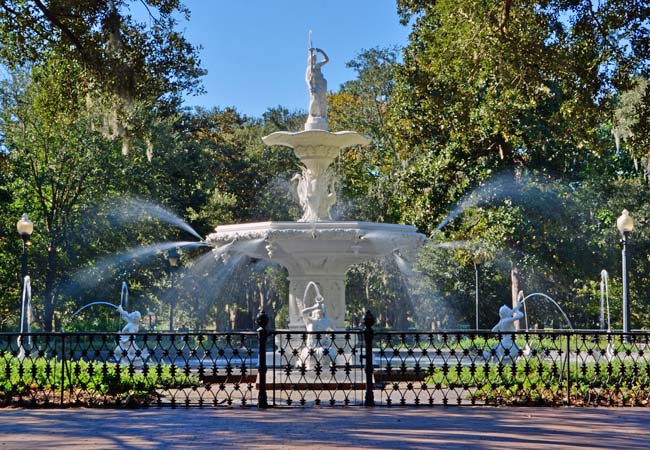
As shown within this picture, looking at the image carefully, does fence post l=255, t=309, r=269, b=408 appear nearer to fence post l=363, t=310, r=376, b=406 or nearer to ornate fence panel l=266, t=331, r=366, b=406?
ornate fence panel l=266, t=331, r=366, b=406

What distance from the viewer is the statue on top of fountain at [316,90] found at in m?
18.4

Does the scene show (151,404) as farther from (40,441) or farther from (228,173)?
(228,173)

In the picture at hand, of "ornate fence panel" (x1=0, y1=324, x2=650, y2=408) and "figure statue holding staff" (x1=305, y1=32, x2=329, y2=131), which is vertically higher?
"figure statue holding staff" (x1=305, y1=32, x2=329, y2=131)

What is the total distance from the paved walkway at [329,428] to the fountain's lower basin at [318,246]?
5.26 m

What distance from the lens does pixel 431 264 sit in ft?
134

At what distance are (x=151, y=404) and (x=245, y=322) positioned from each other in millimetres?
33047

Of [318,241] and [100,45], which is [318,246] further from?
[100,45]

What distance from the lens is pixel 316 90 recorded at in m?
18.8

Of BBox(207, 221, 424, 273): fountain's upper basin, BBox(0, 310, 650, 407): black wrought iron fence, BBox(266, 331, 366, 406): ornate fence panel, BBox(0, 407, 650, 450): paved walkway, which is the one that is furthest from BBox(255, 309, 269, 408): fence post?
BBox(207, 221, 424, 273): fountain's upper basin

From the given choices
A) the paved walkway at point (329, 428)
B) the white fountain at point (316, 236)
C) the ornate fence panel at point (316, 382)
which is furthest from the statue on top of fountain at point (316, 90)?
the paved walkway at point (329, 428)

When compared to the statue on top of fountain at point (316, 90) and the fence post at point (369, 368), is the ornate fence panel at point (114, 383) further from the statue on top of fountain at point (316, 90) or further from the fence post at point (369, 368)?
the statue on top of fountain at point (316, 90)

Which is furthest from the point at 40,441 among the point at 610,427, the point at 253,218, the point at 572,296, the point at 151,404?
the point at 572,296

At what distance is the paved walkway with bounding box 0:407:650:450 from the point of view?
28.8ft

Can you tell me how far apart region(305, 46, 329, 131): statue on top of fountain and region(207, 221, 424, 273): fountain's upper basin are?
293 cm
